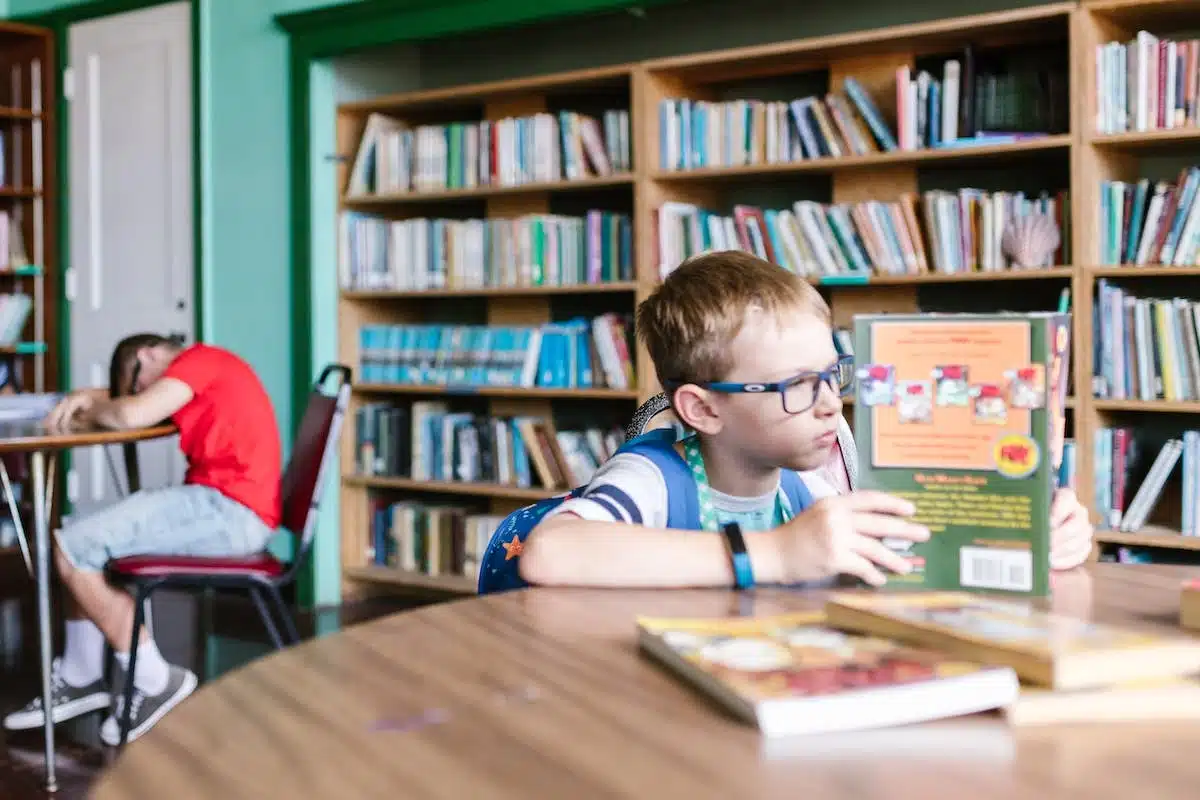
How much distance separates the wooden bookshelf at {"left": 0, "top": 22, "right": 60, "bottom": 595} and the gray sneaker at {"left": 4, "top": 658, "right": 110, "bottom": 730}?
253 centimetres

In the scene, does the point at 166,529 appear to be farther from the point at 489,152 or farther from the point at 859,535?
the point at 859,535

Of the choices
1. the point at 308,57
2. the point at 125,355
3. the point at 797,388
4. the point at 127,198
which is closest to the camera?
the point at 797,388

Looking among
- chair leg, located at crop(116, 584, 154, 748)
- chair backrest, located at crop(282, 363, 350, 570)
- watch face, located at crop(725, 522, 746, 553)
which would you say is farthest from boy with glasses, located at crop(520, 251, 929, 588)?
chair leg, located at crop(116, 584, 154, 748)

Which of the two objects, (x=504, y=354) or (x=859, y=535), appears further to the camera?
(x=504, y=354)

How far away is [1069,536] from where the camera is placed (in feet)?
3.97

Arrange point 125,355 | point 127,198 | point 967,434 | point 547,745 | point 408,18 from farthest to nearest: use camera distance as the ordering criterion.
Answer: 1. point 127,198
2. point 408,18
3. point 125,355
4. point 967,434
5. point 547,745

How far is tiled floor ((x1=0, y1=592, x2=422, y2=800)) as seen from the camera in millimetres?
2816

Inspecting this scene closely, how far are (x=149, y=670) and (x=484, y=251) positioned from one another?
→ 2045mm

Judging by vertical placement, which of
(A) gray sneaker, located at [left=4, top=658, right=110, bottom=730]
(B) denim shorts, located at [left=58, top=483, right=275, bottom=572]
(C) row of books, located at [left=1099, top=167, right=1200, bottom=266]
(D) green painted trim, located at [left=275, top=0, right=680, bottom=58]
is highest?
(D) green painted trim, located at [left=275, top=0, right=680, bottom=58]

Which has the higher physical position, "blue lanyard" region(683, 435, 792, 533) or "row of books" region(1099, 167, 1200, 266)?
"row of books" region(1099, 167, 1200, 266)

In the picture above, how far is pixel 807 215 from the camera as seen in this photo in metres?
3.92

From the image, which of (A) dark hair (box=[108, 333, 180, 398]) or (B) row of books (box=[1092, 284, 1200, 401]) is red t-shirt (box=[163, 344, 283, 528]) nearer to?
(A) dark hair (box=[108, 333, 180, 398])

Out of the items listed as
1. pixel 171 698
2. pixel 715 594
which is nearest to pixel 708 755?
pixel 715 594

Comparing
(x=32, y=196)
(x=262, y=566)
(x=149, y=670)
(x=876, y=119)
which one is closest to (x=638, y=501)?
(x=262, y=566)
